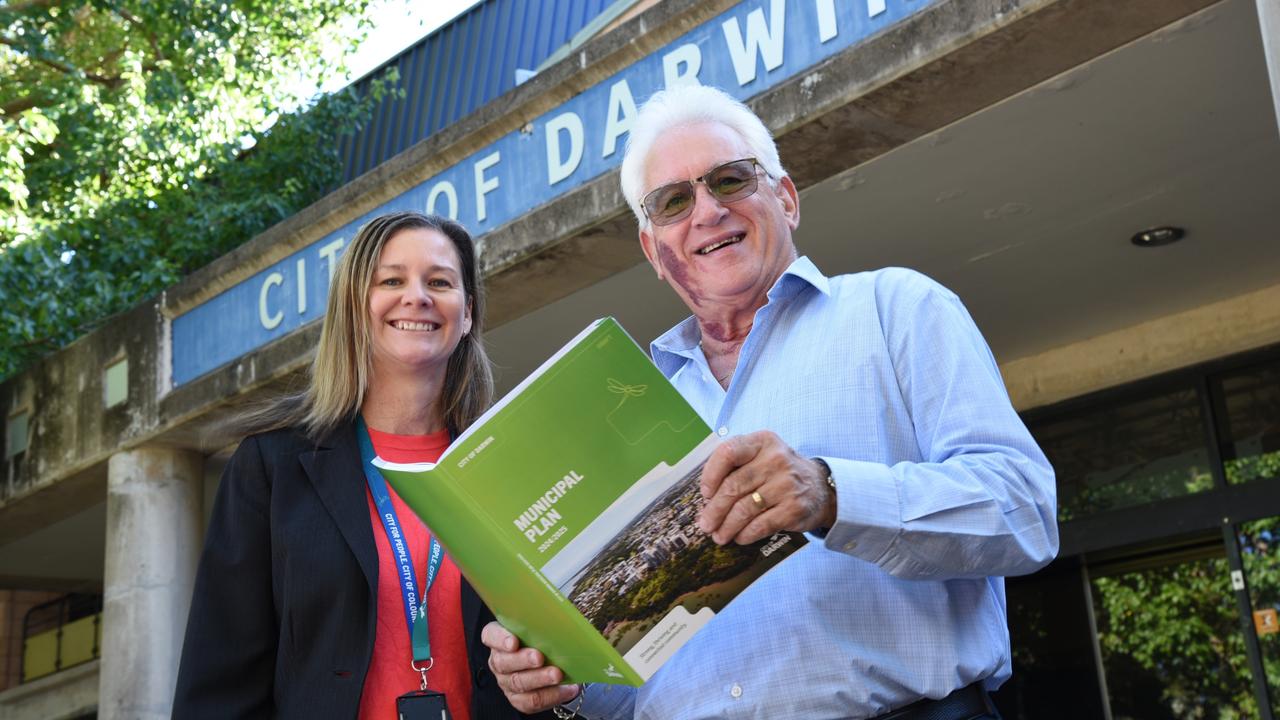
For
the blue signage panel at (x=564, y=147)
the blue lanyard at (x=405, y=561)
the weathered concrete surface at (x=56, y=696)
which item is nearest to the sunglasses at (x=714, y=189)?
the blue lanyard at (x=405, y=561)

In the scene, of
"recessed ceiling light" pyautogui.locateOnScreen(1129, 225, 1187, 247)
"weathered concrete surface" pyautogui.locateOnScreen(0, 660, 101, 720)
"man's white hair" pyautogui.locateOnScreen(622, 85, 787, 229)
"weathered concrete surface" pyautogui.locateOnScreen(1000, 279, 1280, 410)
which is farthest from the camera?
"weathered concrete surface" pyautogui.locateOnScreen(0, 660, 101, 720)

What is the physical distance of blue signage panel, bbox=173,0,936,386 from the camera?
18.1 feet

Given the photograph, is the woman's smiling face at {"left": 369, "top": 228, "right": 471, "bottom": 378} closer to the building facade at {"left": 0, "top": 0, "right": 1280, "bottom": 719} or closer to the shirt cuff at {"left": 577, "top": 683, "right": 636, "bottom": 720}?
the shirt cuff at {"left": 577, "top": 683, "right": 636, "bottom": 720}

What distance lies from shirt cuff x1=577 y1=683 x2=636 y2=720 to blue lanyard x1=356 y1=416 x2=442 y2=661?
1.05ft

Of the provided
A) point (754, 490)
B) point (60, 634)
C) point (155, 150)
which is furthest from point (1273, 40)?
point (60, 634)

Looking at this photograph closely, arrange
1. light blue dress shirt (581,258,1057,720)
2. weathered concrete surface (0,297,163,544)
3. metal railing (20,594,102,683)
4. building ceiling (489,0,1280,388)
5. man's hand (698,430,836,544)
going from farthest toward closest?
1. metal railing (20,594,102,683)
2. weathered concrete surface (0,297,163,544)
3. building ceiling (489,0,1280,388)
4. light blue dress shirt (581,258,1057,720)
5. man's hand (698,430,836,544)

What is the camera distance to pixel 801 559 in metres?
2.23

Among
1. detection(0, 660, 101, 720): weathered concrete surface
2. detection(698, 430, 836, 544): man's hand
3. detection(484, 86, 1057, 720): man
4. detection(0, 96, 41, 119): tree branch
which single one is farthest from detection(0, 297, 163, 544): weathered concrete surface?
detection(698, 430, 836, 544): man's hand

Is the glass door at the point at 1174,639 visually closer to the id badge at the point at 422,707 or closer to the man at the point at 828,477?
the man at the point at 828,477

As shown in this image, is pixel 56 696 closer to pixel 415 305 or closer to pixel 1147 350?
pixel 1147 350

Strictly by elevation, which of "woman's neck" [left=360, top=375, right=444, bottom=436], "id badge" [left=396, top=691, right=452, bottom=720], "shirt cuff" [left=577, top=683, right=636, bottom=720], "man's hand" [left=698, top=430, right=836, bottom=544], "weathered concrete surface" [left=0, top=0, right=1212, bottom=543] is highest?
"weathered concrete surface" [left=0, top=0, right=1212, bottom=543]

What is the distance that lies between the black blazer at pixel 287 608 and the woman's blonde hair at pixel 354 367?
16 centimetres

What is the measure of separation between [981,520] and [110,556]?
26.8 ft

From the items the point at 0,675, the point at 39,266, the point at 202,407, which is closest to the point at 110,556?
the point at 202,407
